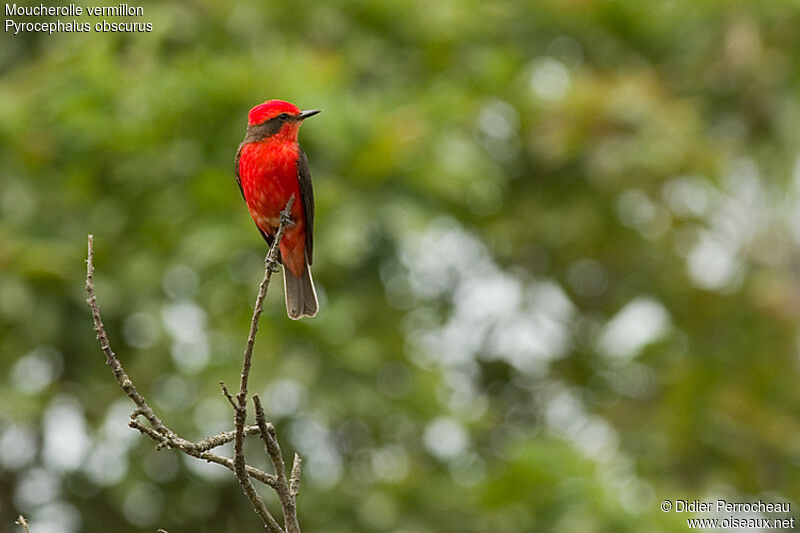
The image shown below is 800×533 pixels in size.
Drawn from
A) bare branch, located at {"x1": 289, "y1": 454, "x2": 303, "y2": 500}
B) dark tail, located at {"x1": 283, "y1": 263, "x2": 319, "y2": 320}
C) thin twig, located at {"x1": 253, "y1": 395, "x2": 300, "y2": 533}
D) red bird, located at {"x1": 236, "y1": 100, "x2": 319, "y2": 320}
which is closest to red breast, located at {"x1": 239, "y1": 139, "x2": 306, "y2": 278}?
red bird, located at {"x1": 236, "y1": 100, "x2": 319, "y2": 320}

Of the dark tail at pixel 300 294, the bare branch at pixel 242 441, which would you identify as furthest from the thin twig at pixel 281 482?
the dark tail at pixel 300 294

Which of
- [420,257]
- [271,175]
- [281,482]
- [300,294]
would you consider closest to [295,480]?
[281,482]

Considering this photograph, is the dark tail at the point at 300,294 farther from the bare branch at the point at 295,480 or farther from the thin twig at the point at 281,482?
the thin twig at the point at 281,482

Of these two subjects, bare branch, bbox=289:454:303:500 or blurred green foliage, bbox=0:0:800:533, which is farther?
blurred green foliage, bbox=0:0:800:533

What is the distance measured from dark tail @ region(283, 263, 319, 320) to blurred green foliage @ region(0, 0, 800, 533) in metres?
1.40

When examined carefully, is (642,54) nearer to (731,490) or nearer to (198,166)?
(731,490)

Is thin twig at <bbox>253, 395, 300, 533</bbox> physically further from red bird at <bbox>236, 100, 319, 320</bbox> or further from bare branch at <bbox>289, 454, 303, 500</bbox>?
red bird at <bbox>236, 100, 319, 320</bbox>

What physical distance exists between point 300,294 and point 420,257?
2.53m

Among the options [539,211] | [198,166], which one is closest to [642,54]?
[539,211]

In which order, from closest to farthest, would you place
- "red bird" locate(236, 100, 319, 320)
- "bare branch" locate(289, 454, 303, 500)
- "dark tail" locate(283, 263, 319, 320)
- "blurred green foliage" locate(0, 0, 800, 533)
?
"bare branch" locate(289, 454, 303, 500)
"red bird" locate(236, 100, 319, 320)
"dark tail" locate(283, 263, 319, 320)
"blurred green foliage" locate(0, 0, 800, 533)

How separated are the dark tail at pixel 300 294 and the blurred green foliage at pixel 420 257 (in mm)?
1404

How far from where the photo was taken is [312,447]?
Answer: 21.4 feet

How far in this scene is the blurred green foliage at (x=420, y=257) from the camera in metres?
6.16

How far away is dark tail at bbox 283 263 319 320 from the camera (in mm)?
4309
